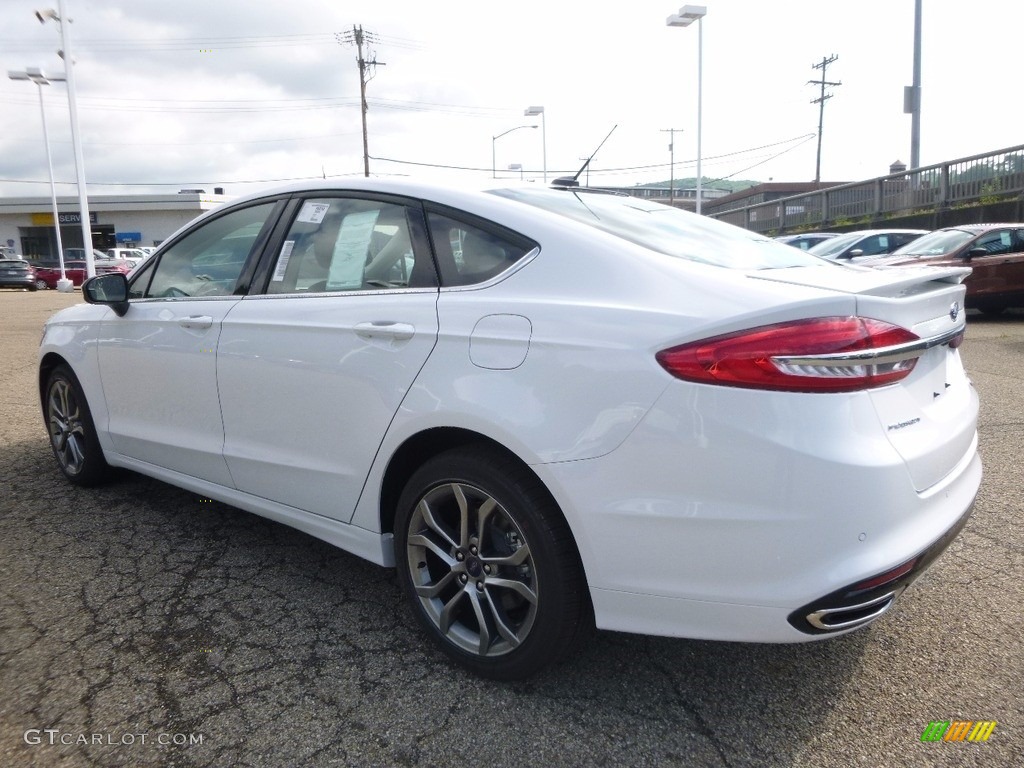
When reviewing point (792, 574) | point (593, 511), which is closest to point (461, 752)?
point (593, 511)

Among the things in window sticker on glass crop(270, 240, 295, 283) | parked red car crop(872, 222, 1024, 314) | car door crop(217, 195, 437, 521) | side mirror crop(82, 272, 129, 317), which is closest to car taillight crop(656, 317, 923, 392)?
car door crop(217, 195, 437, 521)

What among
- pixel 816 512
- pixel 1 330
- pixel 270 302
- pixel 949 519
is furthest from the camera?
pixel 1 330

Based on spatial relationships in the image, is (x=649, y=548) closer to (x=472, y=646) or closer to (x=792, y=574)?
(x=792, y=574)

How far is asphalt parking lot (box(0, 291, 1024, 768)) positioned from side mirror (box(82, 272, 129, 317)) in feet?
3.83

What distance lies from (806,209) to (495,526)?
26.8 metres

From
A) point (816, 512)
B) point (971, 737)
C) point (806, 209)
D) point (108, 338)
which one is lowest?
point (971, 737)

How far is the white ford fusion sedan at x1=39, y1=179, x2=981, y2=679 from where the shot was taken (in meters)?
1.96

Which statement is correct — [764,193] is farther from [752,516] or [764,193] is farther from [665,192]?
[752,516]

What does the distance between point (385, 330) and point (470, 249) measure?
0.39 metres

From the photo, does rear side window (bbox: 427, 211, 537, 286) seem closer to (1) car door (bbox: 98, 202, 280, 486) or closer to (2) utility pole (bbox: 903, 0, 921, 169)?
(1) car door (bbox: 98, 202, 280, 486)

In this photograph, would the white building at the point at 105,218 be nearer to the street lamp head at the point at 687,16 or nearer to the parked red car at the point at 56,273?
the parked red car at the point at 56,273

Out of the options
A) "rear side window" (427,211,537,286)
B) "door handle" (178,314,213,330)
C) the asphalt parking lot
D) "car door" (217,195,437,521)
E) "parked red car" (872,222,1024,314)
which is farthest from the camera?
"parked red car" (872,222,1024,314)

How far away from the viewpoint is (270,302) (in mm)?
3154

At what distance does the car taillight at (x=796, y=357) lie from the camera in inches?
76.3
